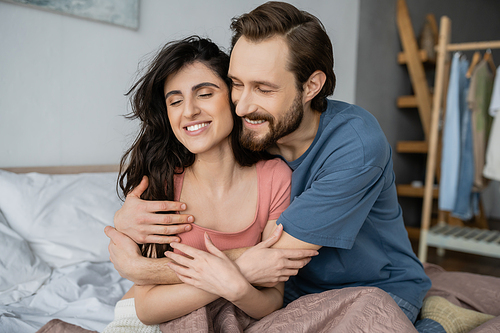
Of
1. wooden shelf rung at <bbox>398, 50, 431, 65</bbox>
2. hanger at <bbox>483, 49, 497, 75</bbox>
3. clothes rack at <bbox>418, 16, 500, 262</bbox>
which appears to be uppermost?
wooden shelf rung at <bbox>398, 50, 431, 65</bbox>

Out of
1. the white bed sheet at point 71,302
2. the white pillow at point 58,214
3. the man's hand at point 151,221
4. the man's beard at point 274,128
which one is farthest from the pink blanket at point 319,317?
the white pillow at point 58,214

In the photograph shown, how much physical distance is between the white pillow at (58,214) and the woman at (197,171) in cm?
49

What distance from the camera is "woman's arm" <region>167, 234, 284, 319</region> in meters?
1.00

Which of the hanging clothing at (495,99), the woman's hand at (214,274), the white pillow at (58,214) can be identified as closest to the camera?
the woman's hand at (214,274)

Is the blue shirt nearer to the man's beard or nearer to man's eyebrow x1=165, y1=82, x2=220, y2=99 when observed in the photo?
the man's beard

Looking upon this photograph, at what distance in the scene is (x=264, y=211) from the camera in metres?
1.27

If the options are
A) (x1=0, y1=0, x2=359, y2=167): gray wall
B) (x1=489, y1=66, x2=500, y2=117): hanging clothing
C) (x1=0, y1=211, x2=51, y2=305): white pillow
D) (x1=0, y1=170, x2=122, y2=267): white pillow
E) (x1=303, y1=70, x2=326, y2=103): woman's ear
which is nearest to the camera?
(x1=303, y1=70, x2=326, y2=103): woman's ear

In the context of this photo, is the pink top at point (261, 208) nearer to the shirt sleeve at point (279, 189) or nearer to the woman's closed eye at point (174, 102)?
the shirt sleeve at point (279, 189)

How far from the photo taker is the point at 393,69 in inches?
153

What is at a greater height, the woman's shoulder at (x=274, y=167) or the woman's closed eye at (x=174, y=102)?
the woman's closed eye at (x=174, y=102)

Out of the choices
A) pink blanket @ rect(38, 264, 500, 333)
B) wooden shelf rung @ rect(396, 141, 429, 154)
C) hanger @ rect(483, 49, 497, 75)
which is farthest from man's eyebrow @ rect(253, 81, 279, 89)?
wooden shelf rung @ rect(396, 141, 429, 154)

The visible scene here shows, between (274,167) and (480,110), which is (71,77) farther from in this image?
(480,110)

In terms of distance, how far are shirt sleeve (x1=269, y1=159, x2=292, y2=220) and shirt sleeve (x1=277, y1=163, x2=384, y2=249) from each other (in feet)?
0.53

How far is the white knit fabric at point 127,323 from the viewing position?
108 cm
